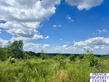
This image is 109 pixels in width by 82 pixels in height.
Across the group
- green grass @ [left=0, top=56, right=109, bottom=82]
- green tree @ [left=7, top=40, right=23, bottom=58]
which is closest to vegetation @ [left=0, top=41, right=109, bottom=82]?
green grass @ [left=0, top=56, right=109, bottom=82]

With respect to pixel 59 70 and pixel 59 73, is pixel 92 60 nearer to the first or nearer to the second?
pixel 59 70

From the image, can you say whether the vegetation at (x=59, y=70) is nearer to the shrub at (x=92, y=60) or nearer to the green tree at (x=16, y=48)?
the shrub at (x=92, y=60)

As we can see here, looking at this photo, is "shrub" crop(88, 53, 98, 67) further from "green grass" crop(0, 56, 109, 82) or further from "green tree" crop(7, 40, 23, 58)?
"green tree" crop(7, 40, 23, 58)

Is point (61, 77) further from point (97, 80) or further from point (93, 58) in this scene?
point (93, 58)

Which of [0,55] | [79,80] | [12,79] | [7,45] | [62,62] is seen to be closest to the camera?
[79,80]

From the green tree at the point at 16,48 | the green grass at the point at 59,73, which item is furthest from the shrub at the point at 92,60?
the green tree at the point at 16,48

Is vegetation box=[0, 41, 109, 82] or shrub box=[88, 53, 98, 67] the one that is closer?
vegetation box=[0, 41, 109, 82]

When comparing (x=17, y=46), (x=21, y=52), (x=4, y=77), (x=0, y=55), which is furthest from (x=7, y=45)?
(x=4, y=77)

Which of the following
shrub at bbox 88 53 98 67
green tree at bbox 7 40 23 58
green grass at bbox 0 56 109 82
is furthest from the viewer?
green tree at bbox 7 40 23 58

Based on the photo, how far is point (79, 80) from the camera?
14.2ft

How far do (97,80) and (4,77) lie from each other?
610 cm

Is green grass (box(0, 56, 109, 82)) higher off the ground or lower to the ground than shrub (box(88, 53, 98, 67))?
lower

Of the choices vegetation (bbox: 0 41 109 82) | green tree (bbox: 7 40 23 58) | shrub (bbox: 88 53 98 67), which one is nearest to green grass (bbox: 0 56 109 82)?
vegetation (bbox: 0 41 109 82)

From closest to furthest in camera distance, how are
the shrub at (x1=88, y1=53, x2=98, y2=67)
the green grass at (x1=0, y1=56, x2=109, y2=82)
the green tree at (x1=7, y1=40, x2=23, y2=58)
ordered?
the green grass at (x1=0, y1=56, x2=109, y2=82)
the shrub at (x1=88, y1=53, x2=98, y2=67)
the green tree at (x1=7, y1=40, x2=23, y2=58)
